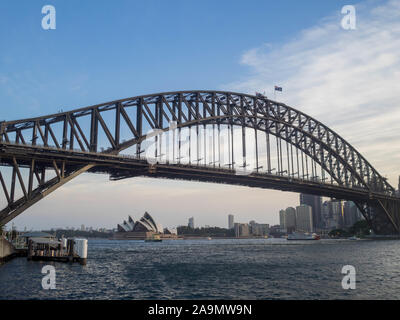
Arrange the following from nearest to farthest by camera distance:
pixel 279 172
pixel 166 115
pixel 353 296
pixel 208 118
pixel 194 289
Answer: pixel 353 296 < pixel 194 289 < pixel 166 115 < pixel 208 118 < pixel 279 172

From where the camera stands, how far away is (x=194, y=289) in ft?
87.0

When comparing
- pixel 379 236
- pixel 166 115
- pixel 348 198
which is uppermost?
pixel 166 115

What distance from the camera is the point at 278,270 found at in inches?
1473
